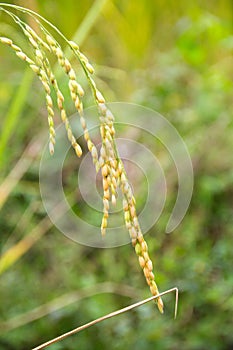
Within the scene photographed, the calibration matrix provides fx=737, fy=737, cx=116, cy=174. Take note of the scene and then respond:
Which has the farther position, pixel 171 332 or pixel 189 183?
pixel 189 183

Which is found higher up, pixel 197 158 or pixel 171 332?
pixel 197 158

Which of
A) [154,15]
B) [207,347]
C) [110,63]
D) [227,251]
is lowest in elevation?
[207,347]

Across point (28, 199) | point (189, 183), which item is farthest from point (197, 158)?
point (28, 199)

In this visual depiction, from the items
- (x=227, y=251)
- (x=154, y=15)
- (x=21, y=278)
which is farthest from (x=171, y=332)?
(x=154, y=15)

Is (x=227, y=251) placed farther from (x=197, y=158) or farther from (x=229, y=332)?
(x=197, y=158)

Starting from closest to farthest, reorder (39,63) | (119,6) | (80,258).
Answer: (39,63), (80,258), (119,6)

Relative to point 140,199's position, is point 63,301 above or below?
below

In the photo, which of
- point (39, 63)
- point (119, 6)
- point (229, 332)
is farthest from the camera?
point (119, 6)

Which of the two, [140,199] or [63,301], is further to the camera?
[140,199]
